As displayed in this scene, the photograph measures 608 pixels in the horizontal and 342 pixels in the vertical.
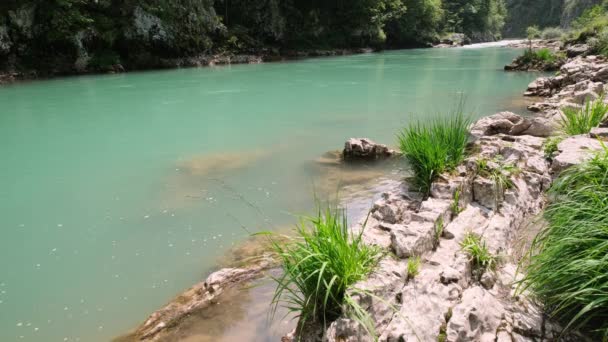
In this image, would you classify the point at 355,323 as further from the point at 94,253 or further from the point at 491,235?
the point at 94,253

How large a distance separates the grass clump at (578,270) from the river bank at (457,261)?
132 mm

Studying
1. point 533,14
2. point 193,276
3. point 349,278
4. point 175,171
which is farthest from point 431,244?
point 533,14

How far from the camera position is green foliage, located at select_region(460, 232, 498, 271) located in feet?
10.8

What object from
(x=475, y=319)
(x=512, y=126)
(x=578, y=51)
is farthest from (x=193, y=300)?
(x=578, y=51)

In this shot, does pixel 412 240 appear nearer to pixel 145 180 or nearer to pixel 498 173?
pixel 498 173

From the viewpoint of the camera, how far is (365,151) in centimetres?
831

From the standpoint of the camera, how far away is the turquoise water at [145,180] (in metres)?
4.35

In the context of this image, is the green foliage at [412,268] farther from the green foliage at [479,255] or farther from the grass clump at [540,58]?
the grass clump at [540,58]

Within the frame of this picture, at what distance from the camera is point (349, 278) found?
9.45 feet

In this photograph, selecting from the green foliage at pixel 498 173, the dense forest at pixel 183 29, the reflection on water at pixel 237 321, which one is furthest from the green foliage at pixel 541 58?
the reflection on water at pixel 237 321

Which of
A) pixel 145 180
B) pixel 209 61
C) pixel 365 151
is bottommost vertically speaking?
pixel 145 180

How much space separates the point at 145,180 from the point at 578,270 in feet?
22.6

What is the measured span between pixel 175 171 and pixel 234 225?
9.91ft

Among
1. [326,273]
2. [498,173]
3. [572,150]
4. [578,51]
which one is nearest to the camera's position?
[326,273]
